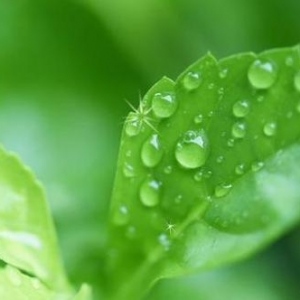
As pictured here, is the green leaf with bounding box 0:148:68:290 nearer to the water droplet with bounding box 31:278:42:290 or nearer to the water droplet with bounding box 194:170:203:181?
the water droplet with bounding box 31:278:42:290

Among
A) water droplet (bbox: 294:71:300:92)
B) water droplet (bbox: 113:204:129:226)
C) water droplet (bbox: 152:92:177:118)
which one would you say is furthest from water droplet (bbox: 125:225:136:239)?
water droplet (bbox: 294:71:300:92)

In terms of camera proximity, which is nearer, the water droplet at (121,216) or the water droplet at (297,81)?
the water droplet at (297,81)

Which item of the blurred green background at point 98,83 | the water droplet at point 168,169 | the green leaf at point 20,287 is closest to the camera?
the green leaf at point 20,287

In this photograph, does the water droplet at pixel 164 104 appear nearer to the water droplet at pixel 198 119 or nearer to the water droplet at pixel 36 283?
the water droplet at pixel 198 119

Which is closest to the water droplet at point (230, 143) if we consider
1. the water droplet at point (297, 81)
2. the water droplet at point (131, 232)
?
the water droplet at point (297, 81)

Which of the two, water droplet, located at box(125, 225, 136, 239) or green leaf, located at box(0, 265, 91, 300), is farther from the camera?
water droplet, located at box(125, 225, 136, 239)

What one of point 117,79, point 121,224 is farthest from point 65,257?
point 117,79
